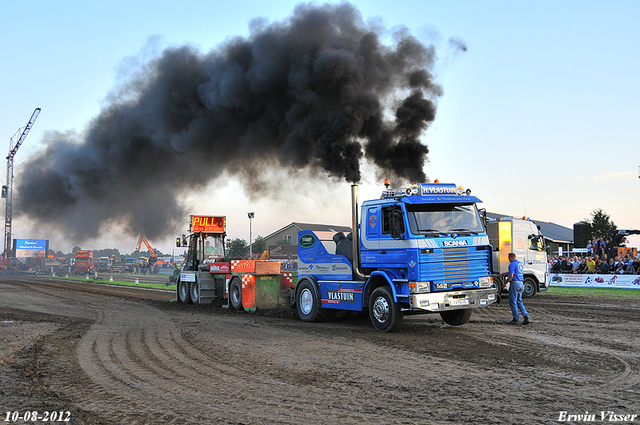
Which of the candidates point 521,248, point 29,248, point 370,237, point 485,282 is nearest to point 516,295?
point 485,282

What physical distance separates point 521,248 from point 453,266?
32.3 feet

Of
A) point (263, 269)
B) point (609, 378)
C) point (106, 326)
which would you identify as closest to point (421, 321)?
point (263, 269)

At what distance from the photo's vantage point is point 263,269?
15.1 metres

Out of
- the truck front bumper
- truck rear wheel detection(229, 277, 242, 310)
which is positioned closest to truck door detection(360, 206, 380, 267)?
the truck front bumper

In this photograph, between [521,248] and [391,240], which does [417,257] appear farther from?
[521,248]

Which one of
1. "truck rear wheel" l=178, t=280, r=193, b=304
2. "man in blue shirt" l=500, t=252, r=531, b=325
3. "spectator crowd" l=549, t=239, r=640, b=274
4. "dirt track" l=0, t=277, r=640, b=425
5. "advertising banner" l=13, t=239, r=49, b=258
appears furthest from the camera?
"advertising banner" l=13, t=239, r=49, b=258

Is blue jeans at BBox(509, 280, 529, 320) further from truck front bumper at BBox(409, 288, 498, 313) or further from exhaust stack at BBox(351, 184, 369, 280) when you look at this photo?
exhaust stack at BBox(351, 184, 369, 280)

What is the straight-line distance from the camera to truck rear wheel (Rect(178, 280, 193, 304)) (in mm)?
19000

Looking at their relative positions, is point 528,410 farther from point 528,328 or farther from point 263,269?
point 263,269

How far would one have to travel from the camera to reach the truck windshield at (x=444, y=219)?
32.8 feet

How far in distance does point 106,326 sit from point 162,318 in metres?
1.93

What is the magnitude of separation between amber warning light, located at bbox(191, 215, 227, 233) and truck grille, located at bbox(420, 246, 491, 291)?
38.3 feet

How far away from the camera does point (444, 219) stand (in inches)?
403

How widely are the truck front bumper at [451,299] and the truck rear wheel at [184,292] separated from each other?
11655mm
